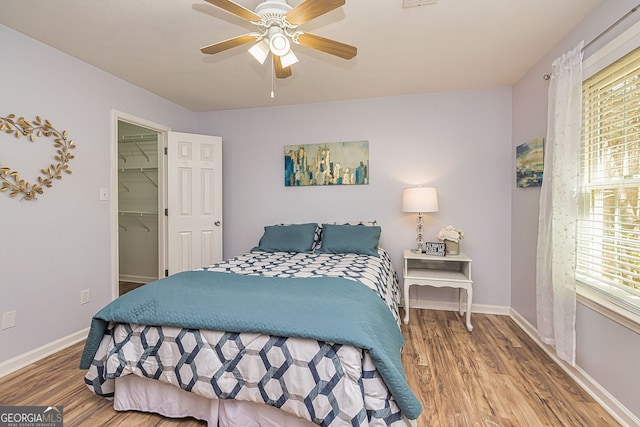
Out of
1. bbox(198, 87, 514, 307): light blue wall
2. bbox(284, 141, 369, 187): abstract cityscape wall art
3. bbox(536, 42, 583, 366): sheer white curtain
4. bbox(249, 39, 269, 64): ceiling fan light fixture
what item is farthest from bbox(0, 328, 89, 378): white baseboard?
bbox(536, 42, 583, 366): sheer white curtain

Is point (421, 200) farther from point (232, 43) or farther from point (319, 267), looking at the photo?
point (232, 43)

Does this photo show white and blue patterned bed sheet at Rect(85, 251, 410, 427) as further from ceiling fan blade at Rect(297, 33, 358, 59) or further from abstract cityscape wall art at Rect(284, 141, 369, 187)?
abstract cityscape wall art at Rect(284, 141, 369, 187)

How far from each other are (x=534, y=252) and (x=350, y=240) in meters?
1.66

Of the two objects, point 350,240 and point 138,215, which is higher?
point 138,215

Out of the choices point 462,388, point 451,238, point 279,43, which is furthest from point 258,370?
point 451,238

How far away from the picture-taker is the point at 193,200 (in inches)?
140

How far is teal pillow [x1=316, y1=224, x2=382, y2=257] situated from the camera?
295 centimetres

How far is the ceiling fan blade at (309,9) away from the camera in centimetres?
140

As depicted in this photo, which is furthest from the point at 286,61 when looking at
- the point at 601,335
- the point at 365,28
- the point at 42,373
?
the point at 42,373

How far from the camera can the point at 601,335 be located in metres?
1.75

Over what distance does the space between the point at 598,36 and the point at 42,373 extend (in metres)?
4.23

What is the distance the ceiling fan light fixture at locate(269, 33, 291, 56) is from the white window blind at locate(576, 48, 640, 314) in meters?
1.88

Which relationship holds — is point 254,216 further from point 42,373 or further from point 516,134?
point 516,134

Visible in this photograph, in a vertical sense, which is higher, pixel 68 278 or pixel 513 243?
pixel 513 243
